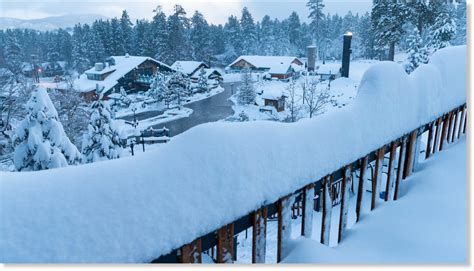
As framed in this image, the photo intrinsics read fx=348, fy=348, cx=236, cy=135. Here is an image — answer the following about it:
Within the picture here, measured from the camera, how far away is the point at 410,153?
3.22 metres

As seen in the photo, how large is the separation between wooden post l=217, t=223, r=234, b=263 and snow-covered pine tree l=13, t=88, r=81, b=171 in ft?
34.4

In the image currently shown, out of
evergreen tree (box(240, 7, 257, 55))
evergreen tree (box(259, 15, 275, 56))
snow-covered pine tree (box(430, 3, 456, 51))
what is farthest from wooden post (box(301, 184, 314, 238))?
evergreen tree (box(259, 15, 275, 56))

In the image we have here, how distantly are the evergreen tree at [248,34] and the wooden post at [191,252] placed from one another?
66048 mm

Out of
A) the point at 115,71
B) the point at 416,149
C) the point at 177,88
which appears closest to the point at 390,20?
the point at 177,88

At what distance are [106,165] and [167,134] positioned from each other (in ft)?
76.9

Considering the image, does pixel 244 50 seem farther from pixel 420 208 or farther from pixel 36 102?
pixel 420 208

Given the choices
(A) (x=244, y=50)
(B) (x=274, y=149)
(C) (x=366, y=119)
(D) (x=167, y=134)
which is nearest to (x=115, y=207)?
(B) (x=274, y=149)

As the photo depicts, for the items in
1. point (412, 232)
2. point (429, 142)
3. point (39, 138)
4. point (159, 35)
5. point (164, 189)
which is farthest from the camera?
point (159, 35)

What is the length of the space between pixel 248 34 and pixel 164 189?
67.9 metres

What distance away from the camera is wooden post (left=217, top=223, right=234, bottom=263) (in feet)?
5.66

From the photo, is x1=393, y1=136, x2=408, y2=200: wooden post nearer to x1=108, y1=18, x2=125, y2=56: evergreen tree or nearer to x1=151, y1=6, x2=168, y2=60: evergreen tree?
x1=151, y1=6, x2=168, y2=60: evergreen tree

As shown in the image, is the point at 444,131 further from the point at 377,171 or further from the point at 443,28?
the point at 443,28

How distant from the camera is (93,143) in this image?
14.4 m

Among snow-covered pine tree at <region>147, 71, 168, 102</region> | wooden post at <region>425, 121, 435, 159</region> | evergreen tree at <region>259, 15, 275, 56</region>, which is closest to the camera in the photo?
wooden post at <region>425, 121, 435, 159</region>
